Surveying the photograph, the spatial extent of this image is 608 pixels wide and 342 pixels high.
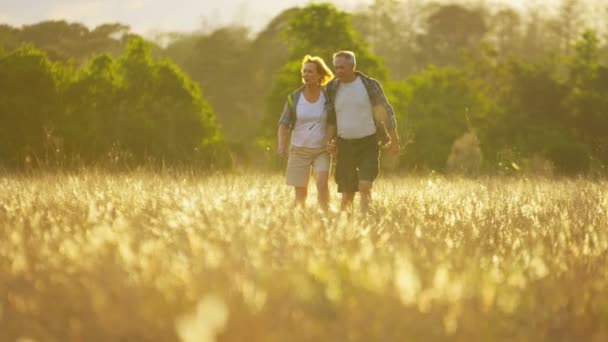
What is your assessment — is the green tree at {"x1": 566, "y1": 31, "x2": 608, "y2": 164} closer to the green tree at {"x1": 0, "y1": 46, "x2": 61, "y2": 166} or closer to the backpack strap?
the green tree at {"x1": 0, "y1": 46, "x2": 61, "y2": 166}

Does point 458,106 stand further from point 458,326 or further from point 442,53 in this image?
point 458,326

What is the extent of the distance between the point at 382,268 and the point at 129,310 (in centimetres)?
102

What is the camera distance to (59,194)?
27.3ft

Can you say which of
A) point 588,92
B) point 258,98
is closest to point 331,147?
point 588,92

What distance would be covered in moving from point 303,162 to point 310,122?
1.42ft

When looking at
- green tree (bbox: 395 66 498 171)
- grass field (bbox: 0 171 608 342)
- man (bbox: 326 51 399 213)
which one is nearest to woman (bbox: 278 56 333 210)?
man (bbox: 326 51 399 213)

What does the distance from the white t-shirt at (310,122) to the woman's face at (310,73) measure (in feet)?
0.65

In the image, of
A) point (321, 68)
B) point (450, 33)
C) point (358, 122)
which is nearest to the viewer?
point (358, 122)

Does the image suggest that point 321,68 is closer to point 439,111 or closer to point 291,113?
point 291,113

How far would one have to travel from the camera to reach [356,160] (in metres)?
8.26

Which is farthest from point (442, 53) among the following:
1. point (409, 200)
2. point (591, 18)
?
point (409, 200)

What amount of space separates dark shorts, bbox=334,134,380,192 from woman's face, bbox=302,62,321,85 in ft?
2.13

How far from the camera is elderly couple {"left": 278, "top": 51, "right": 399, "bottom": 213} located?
8.08 metres

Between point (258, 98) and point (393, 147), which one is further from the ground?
point (393, 147)
